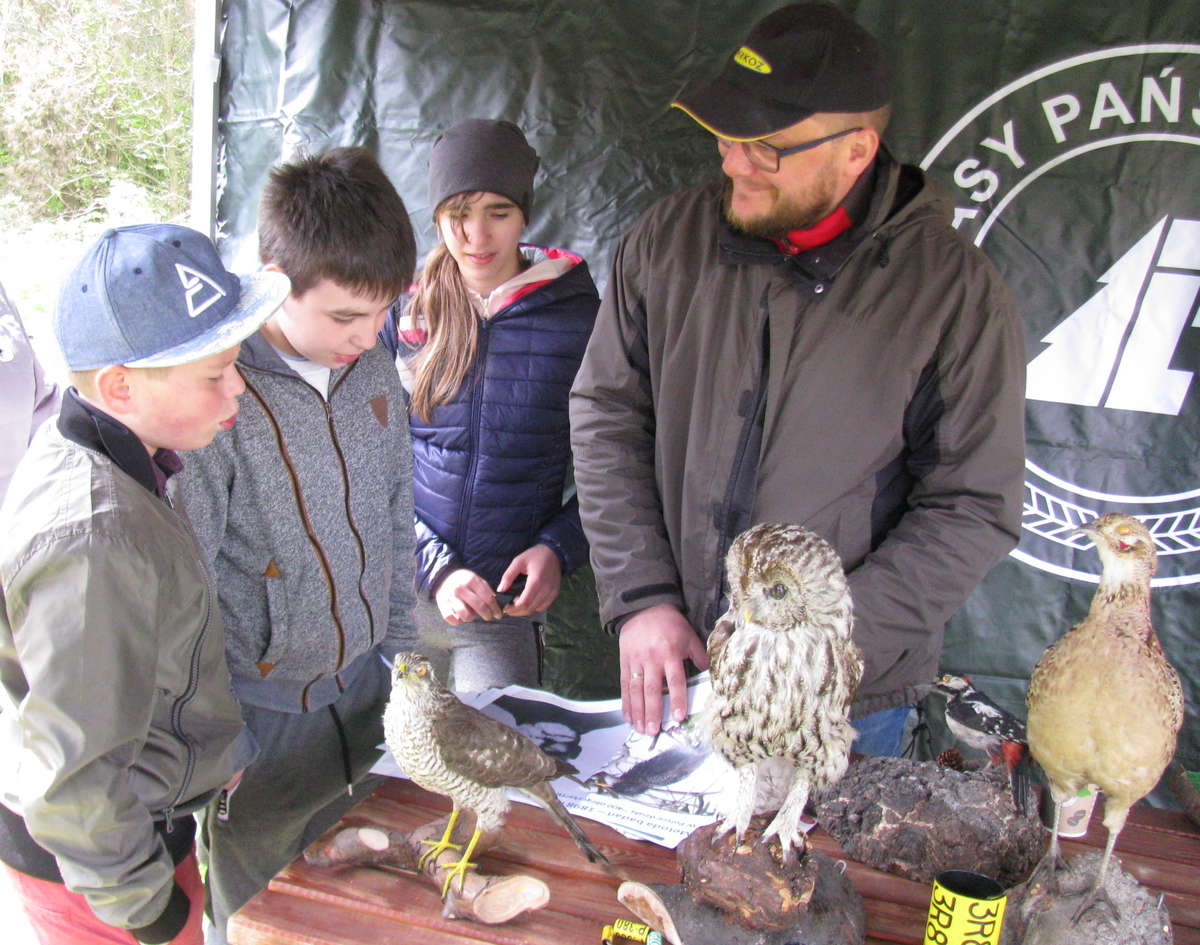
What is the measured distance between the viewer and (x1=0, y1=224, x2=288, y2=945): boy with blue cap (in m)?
1.35

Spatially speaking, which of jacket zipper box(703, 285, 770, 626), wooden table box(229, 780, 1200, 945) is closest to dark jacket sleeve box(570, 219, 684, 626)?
jacket zipper box(703, 285, 770, 626)

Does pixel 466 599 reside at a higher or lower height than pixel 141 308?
lower

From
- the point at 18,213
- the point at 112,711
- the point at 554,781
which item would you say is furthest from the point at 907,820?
the point at 18,213

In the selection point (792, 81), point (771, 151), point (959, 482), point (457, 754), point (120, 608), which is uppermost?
point (792, 81)

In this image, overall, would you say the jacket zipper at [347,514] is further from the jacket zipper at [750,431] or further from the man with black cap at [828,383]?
the jacket zipper at [750,431]

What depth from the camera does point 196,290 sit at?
59.7 inches

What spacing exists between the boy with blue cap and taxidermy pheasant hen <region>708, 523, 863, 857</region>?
0.90 metres

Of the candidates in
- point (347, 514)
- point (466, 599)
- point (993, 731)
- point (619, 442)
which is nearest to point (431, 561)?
point (466, 599)

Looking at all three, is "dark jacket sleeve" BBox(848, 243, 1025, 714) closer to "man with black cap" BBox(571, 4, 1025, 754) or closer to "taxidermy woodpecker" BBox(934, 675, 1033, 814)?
"man with black cap" BBox(571, 4, 1025, 754)

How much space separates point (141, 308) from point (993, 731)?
70.9 inches

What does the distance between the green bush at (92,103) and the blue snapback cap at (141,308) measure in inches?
237

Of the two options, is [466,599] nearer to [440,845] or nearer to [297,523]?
[297,523]

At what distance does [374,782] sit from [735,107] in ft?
5.41

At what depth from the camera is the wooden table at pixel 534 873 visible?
1.44 metres
